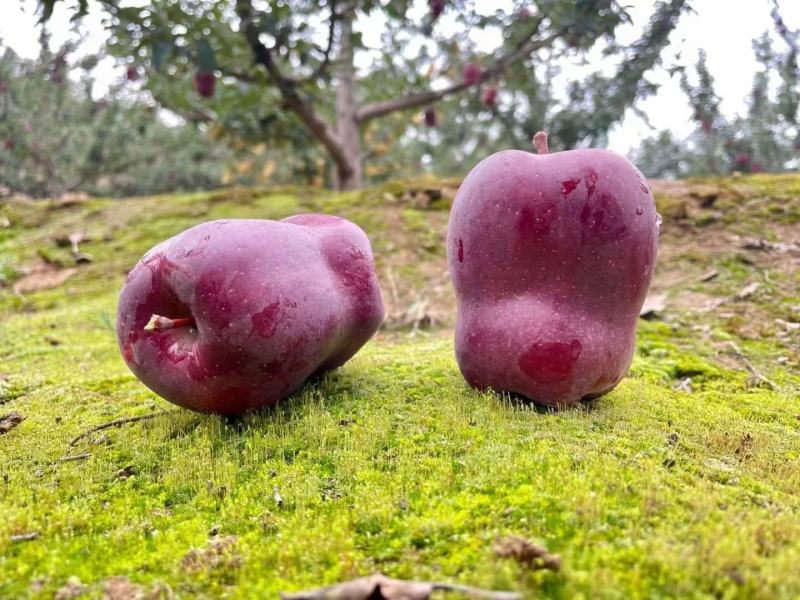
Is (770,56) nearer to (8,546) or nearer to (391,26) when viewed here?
(391,26)

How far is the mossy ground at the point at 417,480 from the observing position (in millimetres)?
1310

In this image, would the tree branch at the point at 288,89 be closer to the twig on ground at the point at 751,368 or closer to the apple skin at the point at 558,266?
the apple skin at the point at 558,266

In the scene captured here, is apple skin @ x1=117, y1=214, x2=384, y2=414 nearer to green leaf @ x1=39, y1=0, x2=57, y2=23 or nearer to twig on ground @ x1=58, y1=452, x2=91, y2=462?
twig on ground @ x1=58, y1=452, x2=91, y2=462

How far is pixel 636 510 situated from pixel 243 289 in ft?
4.59

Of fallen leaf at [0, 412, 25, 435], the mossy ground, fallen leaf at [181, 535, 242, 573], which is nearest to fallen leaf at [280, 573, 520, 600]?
the mossy ground

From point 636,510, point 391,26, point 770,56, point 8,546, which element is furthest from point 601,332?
point 391,26

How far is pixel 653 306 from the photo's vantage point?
14.5 ft

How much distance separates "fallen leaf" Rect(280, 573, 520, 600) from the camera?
1.17 m

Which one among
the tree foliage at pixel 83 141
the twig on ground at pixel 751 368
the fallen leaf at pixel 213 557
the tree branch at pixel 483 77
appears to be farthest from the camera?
the tree foliage at pixel 83 141

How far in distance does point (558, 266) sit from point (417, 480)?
105 cm

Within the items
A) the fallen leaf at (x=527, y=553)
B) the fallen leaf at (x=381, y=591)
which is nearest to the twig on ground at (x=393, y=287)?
the fallen leaf at (x=527, y=553)

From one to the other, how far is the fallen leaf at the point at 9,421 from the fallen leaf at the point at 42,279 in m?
4.03

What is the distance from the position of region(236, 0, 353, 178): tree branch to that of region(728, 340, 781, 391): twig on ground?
5.05m

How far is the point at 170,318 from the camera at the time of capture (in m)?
2.35
